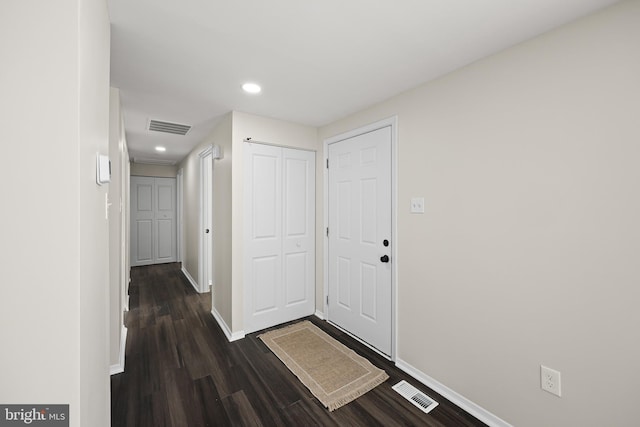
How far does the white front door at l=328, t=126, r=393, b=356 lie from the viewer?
2469 millimetres

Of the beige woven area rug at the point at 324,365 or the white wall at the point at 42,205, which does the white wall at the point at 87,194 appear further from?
the beige woven area rug at the point at 324,365

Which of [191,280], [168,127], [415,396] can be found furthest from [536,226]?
[191,280]

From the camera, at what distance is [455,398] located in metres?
1.88

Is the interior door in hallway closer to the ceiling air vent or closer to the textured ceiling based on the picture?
the ceiling air vent

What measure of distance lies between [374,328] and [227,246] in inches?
67.8

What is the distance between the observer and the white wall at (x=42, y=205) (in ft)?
2.06

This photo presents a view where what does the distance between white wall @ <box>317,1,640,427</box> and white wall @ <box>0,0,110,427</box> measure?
79.1 inches

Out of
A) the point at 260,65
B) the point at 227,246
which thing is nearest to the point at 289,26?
the point at 260,65

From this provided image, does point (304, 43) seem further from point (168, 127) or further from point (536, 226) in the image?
point (168, 127)

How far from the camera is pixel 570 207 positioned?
1.40m

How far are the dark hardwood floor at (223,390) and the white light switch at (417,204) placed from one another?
1.36 meters

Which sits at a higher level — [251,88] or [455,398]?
[251,88]

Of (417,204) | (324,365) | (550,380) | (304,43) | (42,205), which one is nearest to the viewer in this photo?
(42,205)

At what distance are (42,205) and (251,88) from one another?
187 cm
